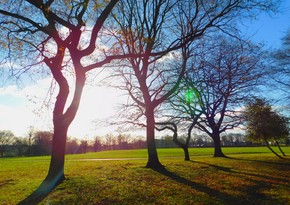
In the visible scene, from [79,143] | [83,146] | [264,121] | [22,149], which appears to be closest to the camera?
[264,121]

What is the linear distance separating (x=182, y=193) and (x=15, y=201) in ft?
17.7

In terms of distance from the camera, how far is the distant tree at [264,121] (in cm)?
2395

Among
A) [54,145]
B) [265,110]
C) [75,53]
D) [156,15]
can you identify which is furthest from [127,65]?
[265,110]

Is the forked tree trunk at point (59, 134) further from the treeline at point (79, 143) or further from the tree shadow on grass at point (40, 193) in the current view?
the treeline at point (79, 143)

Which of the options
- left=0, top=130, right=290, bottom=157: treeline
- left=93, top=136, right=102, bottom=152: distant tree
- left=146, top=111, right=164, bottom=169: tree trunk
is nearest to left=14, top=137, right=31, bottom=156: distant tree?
left=0, top=130, right=290, bottom=157: treeline

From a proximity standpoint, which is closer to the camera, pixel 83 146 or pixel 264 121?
pixel 264 121

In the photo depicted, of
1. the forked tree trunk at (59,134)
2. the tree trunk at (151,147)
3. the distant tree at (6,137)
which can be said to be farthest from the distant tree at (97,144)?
the forked tree trunk at (59,134)

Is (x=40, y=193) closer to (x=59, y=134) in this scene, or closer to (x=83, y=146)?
(x=59, y=134)

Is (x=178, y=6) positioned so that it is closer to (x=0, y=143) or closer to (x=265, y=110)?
(x=265, y=110)

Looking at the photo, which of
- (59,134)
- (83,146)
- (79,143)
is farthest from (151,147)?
(79,143)

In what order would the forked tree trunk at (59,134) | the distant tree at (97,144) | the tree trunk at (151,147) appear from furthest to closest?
the distant tree at (97,144) < the tree trunk at (151,147) < the forked tree trunk at (59,134)

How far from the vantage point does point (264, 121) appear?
2514 cm

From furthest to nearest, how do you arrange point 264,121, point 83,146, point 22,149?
point 83,146 → point 22,149 → point 264,121

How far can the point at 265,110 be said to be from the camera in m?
24.7
